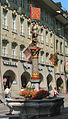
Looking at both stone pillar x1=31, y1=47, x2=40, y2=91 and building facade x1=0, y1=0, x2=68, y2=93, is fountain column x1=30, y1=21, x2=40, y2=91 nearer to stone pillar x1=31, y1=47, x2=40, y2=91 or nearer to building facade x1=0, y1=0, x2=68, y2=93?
stone pillar x1=31, y1=47, x2=40, y2=91

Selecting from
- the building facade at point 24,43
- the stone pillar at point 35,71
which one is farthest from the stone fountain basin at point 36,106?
the building facade at point 24,43

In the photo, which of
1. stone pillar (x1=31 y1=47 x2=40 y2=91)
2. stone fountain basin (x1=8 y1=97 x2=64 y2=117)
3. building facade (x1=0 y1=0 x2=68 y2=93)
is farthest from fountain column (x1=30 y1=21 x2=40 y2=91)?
building facade (x1=0 y1=0 x2=68 y2=93)

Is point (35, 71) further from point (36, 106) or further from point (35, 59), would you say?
point (36, 106)

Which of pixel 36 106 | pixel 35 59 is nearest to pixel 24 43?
pixel 35 59

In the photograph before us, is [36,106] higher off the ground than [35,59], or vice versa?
[35,59]

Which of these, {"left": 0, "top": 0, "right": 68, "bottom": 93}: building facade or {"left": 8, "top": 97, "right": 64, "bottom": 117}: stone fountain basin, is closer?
{"left": 8, "top": 97, "right": 64, "bottom": 117}: stone fountain basin

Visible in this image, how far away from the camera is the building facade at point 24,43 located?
28.8 metres

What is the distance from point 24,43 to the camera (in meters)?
32.5

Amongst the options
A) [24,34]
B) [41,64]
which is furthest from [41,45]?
[24,34]

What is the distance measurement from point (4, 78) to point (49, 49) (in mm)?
13267

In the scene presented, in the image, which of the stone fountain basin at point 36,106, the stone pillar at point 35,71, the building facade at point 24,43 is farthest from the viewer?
the building facade at point 24,43

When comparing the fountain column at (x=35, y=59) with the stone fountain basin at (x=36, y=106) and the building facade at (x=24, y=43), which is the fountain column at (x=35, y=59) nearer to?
the stone fountain basin at (x=36, y=106)

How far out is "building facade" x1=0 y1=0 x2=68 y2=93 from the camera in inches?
1133

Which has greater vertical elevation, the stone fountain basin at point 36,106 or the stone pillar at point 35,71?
the stone pillar at point 35,71
